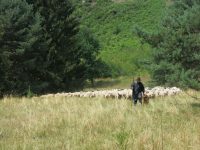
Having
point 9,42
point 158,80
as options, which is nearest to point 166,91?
point 158,80

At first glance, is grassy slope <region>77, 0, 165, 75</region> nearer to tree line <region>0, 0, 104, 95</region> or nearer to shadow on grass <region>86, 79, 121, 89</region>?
shadow on grass <region>86, 79, 121, 89</region>

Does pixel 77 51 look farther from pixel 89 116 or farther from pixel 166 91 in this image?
pixel 89 116

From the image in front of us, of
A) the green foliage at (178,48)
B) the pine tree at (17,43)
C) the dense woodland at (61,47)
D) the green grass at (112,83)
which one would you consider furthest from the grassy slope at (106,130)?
the green grass at (112,83)

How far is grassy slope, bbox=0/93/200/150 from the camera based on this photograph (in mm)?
9680

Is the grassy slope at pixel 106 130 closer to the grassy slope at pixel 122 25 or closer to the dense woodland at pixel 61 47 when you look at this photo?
the dense woodland at pixel 61 47

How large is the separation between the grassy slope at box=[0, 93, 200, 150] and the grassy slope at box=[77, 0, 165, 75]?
41.9m

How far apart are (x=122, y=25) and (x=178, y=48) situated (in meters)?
34.4

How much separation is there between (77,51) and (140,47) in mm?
21289

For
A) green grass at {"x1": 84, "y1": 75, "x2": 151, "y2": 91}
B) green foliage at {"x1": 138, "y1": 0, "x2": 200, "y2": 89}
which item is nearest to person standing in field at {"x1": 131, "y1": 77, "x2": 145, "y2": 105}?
green foliage at {"x1": 138, "y1": 0, "x2": 200, "y2": 89}

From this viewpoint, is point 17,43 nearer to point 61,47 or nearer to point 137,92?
point 61,47

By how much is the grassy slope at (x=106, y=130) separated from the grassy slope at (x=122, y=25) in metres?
41.9

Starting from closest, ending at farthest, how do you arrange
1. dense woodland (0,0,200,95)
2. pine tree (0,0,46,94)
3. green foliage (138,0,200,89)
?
green foliage (138,0,200,89) < dense woodland (0,0,200,95) < pine tree (0,0,46,94)

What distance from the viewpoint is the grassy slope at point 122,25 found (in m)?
60.4

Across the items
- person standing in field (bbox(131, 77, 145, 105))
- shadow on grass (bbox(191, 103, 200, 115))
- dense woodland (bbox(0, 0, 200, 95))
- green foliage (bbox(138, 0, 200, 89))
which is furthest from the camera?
dense woodland (bbox(0, 0, 200, 95))
